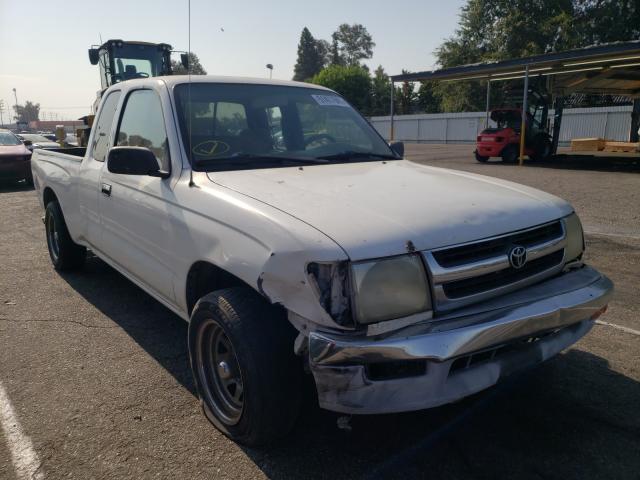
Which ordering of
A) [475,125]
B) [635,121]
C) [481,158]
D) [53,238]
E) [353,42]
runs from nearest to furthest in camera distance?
[53,238]
[481,158]
[635,121]
[475,125]
[353,42]

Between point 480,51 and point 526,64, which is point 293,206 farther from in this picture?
point 480,51

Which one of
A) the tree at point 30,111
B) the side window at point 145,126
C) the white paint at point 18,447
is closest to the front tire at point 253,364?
the white paint at point 18,447

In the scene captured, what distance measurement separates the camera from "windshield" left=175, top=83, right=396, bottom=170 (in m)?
3.23

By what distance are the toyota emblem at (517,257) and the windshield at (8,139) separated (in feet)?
49.3

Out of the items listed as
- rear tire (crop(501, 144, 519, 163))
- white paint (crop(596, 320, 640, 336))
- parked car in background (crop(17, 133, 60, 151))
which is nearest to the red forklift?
rear tire (crop(501, 144, 519, 163))

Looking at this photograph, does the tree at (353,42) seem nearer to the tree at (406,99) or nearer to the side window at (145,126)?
the tree at (406,99)

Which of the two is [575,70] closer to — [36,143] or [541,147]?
[541,147]

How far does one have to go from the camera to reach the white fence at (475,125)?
32.0m

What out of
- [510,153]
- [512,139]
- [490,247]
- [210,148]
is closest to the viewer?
[490,247]

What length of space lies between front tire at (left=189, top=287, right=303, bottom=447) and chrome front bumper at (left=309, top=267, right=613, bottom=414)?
26cm

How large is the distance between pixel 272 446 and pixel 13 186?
569 inches

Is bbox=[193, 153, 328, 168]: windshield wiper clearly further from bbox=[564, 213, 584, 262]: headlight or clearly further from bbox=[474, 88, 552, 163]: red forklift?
bbox=[474, 88, 552, 163]: red forklift

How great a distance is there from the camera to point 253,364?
7.44ft

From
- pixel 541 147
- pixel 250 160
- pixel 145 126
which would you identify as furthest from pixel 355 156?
pixel 541 147
